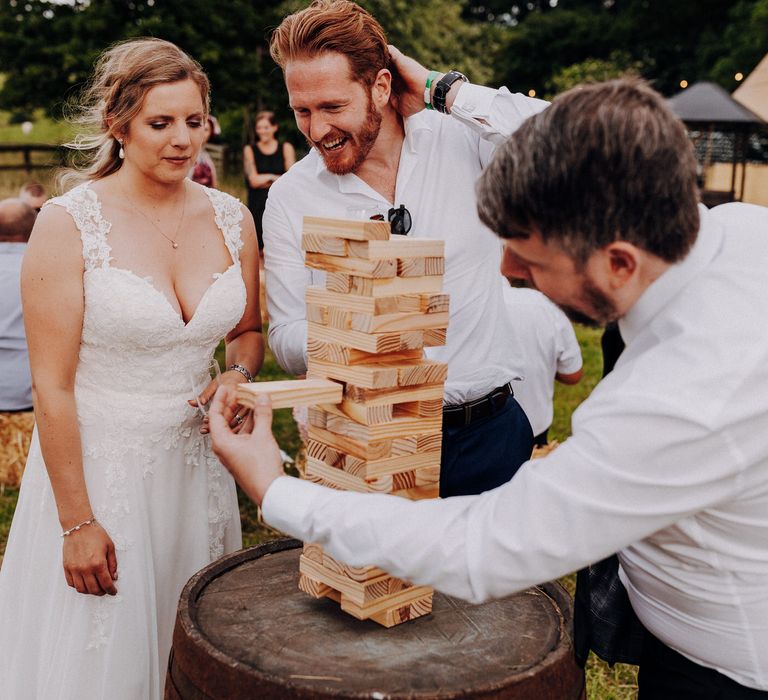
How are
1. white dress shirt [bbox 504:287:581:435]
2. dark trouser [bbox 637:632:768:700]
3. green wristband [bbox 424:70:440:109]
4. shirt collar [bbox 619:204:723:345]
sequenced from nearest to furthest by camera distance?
shirt collar [bbox 619:204:723:345] → dark trouser [bbox 637:632:768:700] → green wristband [bbox 424:70:440:109] → white dress shirt [bbox 504:287:581:435]

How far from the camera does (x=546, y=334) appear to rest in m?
4.80

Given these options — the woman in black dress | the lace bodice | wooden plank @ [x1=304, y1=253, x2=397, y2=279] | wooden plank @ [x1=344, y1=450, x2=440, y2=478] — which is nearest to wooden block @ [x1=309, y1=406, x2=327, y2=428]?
wooden plank @ [x1=344, y1=450, x2=440, y2=478]

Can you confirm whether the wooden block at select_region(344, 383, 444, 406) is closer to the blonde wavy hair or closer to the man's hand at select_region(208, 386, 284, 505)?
the man's hand at select_region(208, 386, 284, 505)

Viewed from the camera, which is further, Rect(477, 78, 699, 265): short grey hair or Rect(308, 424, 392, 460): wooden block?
Rect(308, 424, 392, 460): wooden block

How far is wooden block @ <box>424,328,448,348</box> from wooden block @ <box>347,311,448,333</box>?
0.06 ft

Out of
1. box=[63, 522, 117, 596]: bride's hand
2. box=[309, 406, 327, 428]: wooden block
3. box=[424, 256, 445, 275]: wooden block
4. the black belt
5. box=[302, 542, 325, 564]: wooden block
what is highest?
box=[424, 256, 445, 275]: wooden block

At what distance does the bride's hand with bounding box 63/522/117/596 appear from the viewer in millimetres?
2553

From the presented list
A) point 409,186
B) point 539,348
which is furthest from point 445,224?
point 539,348

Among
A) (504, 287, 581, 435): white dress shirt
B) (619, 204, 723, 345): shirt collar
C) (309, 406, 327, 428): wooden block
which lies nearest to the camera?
(619, 204, 723, 345): shirt collar

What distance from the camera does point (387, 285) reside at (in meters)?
1.94

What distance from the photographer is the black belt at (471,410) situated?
2803mm

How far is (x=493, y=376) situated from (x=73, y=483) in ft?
4.49

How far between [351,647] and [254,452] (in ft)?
1.71

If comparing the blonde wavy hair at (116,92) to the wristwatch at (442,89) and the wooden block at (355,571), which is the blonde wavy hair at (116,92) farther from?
the wooden block at (355,571)
